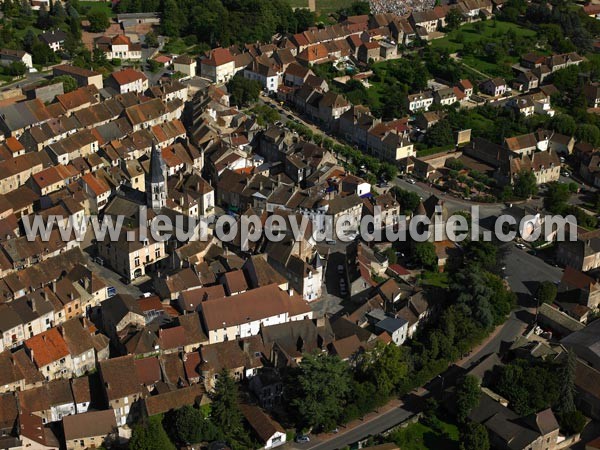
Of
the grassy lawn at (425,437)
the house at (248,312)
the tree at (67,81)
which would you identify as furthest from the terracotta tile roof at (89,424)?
the tree at (67,81)

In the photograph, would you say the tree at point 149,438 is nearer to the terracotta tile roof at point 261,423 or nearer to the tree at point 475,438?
the terracotta tile roof at point 261,423

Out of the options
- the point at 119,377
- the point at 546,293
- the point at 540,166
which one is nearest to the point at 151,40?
the point at 540,166

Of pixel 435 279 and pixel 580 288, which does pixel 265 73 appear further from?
pixel 580 288

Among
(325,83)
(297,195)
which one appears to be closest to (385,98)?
(325,83)

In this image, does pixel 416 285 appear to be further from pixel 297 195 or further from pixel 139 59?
pixel 139 59

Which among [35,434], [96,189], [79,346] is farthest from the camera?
[96,189]

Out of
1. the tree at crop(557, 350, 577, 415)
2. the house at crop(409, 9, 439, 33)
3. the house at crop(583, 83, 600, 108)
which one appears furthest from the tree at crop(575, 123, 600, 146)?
the tree at crop(557, 350, 577, 415)
